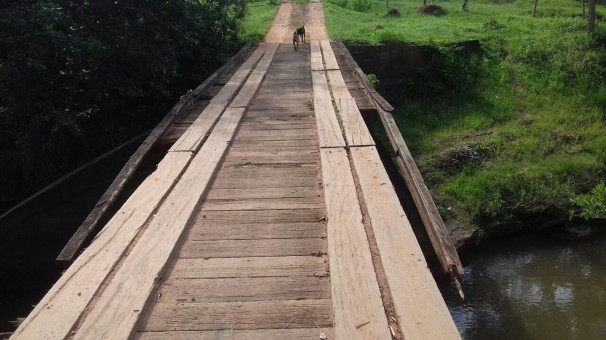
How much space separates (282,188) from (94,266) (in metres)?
1.41

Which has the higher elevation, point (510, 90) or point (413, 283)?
point (413, 283)

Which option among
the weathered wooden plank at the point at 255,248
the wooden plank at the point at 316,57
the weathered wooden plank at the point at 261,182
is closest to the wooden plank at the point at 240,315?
the weathered wooden plank at the point at 255,248

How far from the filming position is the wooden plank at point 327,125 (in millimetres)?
4551

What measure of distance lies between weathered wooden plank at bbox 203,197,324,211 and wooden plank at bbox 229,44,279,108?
2458 mm

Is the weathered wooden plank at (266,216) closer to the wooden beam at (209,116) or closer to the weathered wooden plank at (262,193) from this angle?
the weathered wooden plank at (262,193)

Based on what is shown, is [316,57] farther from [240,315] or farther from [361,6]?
[361,6]

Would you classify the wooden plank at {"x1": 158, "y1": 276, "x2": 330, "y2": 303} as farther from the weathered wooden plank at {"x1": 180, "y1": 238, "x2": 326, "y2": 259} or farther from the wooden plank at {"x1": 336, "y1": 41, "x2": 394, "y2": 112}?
the wooden plank at {"x1": 336, "y1": 41, "x2": 394, "y2": 112}

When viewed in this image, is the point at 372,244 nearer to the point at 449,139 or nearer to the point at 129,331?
the point at 129,331

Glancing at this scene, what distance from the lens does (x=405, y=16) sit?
61.3 ft

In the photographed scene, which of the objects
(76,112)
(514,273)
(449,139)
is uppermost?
(76,112)

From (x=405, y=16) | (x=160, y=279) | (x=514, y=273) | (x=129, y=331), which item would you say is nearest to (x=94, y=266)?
(x=160, y=279)

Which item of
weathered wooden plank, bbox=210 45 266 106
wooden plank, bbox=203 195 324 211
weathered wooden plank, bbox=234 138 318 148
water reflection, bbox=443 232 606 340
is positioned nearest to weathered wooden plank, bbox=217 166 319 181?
wooden plank, bbox=203 195 324 211

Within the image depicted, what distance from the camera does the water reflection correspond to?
659 cm

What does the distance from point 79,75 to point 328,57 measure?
12.7 feet
